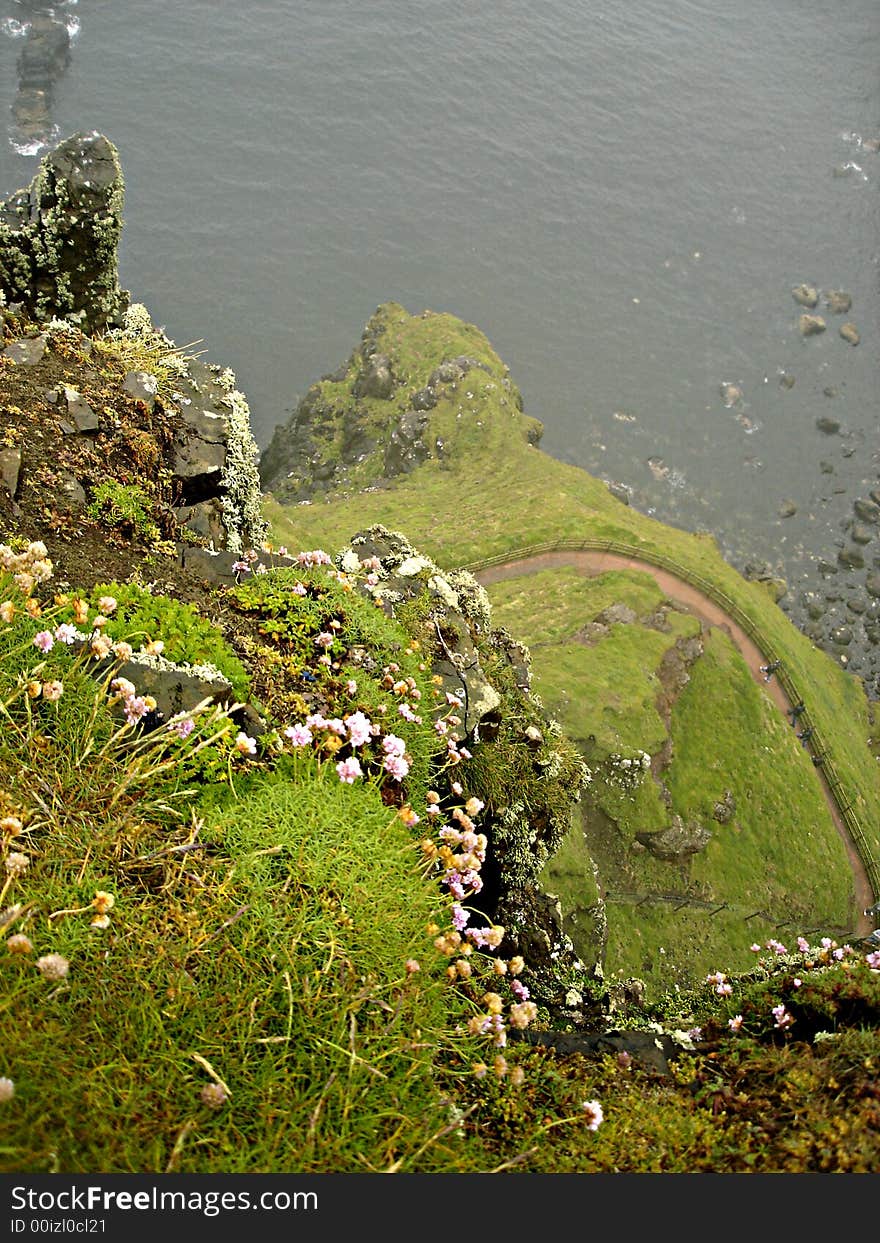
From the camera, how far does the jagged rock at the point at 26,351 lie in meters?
13.4

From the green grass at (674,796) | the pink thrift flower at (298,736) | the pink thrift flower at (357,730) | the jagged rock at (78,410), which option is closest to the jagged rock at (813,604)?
the green grass at (674,796)

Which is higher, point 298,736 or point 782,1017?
point 298,736

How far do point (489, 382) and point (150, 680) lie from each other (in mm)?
53801

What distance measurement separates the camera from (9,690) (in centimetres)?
717

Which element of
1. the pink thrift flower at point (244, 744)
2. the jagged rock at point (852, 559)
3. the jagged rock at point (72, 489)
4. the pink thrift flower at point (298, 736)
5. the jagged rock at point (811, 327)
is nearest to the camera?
the pink thrift flower at point (244, 744)

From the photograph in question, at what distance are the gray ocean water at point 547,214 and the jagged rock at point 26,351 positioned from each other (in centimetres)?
4999

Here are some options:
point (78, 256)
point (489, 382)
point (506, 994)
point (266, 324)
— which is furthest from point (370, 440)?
point (506, 994)

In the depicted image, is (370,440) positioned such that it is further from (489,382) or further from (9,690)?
(9,690)

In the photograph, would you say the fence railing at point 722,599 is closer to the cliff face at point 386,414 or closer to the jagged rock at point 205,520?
the cliff face at point 386,414

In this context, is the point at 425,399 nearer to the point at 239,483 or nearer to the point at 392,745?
the point at 239,483

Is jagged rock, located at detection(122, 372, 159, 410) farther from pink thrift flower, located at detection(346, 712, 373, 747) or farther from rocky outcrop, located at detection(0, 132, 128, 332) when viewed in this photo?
pink thrift flower, located at detection(346, 712, 373, 747)

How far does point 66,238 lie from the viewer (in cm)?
1916

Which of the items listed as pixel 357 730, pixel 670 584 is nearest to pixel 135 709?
pixel 357 730

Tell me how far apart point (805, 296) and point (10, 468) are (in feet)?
269
